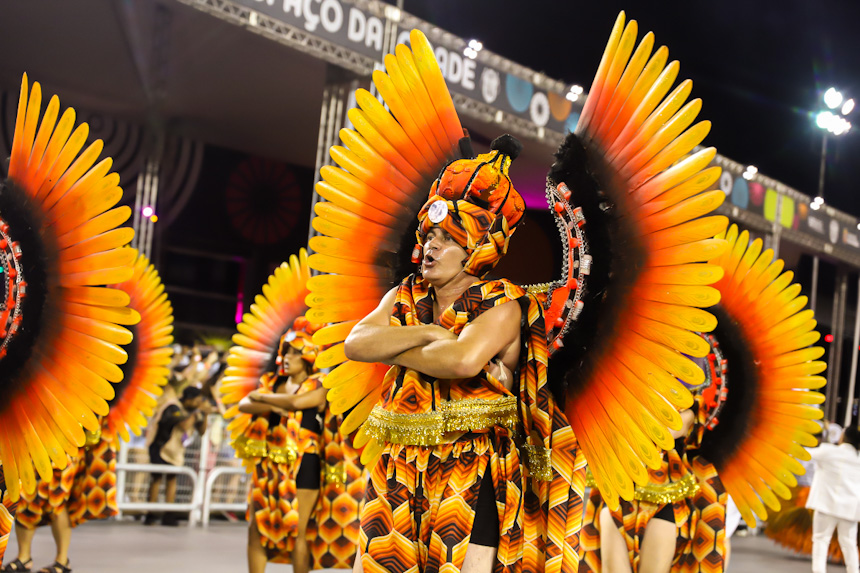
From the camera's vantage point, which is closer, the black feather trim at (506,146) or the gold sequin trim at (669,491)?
the black feather trim at (506,146)

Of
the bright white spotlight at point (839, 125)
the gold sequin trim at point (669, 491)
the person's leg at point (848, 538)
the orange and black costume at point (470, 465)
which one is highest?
the bright white spotlight at point (839, 125)

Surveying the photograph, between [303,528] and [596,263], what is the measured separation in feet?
11.2

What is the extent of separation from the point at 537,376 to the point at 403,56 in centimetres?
116

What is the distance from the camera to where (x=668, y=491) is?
15.7ft

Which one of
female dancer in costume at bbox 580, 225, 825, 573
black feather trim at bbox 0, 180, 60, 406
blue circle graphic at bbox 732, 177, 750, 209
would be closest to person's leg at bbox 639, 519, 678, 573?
female dancer in costume at bbox 580, 225, 825, 573

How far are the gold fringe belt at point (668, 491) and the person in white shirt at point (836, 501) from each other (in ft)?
14.9

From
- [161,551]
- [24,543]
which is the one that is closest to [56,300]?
[24,543]

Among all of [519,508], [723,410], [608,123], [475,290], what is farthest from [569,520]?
[723,410]

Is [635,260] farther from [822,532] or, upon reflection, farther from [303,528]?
[822,532]

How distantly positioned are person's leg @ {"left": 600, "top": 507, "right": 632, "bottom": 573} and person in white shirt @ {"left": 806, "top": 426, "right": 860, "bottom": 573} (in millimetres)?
4621

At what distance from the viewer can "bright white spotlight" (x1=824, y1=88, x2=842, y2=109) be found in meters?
13.2

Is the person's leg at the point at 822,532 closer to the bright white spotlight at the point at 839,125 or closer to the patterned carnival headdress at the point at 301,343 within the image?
the patterned carnival headdress at the point at 301,343

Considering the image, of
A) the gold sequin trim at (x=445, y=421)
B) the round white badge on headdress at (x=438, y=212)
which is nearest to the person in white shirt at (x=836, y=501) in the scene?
the gold sequin trim at (x=445, y=421)

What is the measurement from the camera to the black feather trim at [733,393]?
15.4 ft
